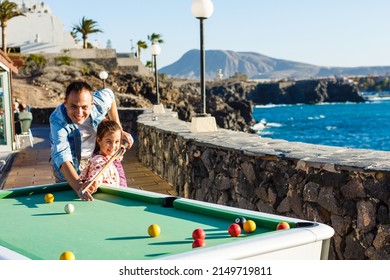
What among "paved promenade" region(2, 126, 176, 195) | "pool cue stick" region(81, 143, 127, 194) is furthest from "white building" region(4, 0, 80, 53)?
"pool cue stick" region(81, 143, 127, 194)

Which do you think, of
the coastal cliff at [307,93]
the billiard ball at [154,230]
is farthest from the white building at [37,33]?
the coastal cliff at [307,93]

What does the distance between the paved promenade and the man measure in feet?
12.6

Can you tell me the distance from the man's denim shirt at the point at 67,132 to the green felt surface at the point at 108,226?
0.44 meters

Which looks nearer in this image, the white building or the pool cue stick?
the pool cue stick

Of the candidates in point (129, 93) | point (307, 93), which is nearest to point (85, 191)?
point (129, 93)

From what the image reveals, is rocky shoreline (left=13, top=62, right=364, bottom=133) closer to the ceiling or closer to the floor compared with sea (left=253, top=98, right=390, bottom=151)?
closer to the ceiling

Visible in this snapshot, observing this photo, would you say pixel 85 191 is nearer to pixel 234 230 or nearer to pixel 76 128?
pixel 76 128

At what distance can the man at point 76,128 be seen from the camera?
4.76 m

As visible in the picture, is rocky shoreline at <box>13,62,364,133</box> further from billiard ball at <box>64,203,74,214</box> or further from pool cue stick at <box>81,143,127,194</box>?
billiard ball at <box>64,203,74,214</box>

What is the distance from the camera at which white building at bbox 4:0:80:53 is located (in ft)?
201

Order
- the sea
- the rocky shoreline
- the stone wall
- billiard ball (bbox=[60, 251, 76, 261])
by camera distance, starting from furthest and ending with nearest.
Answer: the sea, the rocky shoreline, the stone wall, billiard ball (bbox=[60, 251, 76, 261])

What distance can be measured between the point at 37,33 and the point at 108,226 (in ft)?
206

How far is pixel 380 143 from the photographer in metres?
63.7

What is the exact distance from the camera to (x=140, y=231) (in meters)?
3.36
